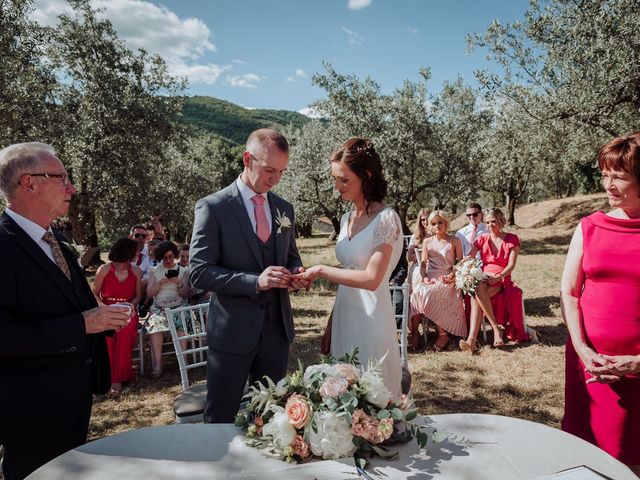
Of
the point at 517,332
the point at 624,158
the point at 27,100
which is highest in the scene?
the point at 27,100

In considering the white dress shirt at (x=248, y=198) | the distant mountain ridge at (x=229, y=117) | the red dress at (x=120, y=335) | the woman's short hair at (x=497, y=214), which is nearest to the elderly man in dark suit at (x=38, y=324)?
the white dress shirt at (x=248, y=198)

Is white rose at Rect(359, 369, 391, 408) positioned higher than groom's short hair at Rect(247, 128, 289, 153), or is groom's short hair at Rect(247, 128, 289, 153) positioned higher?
groom's short hair at Rect(247, 128, 289, 153)

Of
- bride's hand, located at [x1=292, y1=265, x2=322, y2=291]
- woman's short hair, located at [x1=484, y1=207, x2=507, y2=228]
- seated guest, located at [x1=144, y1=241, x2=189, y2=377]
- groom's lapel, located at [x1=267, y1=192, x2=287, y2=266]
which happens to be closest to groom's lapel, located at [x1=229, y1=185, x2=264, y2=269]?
groom's lapel, located at [x1=267, y1=192, x2=287, y2=266]

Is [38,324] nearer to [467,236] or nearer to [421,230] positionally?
[421,230]

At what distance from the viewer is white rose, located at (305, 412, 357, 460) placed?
66.2 inches

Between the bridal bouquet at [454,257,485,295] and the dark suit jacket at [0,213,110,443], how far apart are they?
215 inches

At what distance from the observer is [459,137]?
17.1m

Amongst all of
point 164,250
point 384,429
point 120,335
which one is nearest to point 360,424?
point 384,429

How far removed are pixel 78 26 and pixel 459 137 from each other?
14.6 meters

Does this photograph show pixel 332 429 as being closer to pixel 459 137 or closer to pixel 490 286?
pixel 490 286

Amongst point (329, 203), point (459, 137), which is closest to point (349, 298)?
point (459, 137)

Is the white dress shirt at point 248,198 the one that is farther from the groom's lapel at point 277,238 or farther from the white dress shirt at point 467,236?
the white dress shirt at point 467,236

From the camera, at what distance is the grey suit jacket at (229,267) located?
8.52 feet

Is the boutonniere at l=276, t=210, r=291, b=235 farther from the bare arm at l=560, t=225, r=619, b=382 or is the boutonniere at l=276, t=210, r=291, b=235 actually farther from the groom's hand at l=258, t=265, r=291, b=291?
the bare arm at l=560, t=225, r=619, b=382
